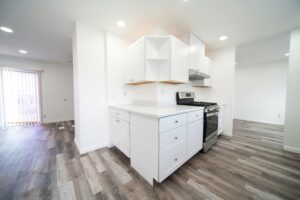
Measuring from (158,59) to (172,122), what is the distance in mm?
1150

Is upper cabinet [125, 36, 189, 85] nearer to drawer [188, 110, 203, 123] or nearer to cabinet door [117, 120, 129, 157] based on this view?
drawer [188, 110, 203, 123]

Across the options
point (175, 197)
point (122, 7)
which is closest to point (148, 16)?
point (122, 7)

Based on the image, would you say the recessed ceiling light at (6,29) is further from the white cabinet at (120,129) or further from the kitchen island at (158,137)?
the kitchen island at (158,137)

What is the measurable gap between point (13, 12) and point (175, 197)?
3.67 meters

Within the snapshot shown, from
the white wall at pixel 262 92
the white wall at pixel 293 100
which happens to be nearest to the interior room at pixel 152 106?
the white wall at pixel 293 100

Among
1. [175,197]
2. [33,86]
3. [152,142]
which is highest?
[33,86]

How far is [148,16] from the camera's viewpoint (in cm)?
193

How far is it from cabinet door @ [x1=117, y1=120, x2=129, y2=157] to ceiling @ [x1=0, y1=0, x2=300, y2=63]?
6.13ft

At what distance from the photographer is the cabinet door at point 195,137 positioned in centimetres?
184

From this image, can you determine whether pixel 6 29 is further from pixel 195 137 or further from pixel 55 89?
pixel 195 137

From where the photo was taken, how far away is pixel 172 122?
1.49 meters

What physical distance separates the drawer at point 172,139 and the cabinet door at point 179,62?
3.04 ft

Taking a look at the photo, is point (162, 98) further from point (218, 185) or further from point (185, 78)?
point (218, 185)

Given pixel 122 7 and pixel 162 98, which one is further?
pixel 162 98
